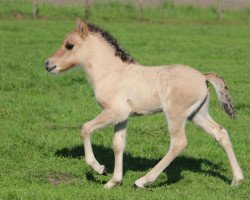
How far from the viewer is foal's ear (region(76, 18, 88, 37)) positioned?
927cm

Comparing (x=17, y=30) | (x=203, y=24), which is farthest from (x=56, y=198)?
(x=203, y=24)

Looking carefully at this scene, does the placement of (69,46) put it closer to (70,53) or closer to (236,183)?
(70,53)

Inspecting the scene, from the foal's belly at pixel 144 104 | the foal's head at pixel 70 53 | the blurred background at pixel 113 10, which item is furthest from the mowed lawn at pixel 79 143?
the blurred background at pixel 113 10

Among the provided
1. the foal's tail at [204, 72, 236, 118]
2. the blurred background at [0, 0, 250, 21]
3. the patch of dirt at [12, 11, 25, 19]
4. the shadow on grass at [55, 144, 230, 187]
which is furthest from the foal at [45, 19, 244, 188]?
the patch of dirt at [12, 11, 25, 19]

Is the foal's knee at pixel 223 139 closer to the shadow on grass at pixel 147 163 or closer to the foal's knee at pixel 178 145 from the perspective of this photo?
the shadow on grass at pixel 147 163

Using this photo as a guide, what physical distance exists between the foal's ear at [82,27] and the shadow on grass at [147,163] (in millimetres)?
1989

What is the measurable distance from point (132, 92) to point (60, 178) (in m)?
1.55

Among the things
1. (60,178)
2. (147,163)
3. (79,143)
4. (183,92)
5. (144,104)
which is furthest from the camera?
(79,143)

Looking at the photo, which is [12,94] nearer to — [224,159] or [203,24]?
[224,159]

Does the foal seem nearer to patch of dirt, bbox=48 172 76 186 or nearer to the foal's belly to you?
the foal's belly

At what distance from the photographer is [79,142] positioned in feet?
36.0

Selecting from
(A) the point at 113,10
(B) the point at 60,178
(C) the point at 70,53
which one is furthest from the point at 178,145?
(A) the point at 113,10

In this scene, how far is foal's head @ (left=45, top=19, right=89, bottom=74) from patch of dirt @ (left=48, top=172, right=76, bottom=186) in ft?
4.82

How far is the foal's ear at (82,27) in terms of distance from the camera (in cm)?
927
